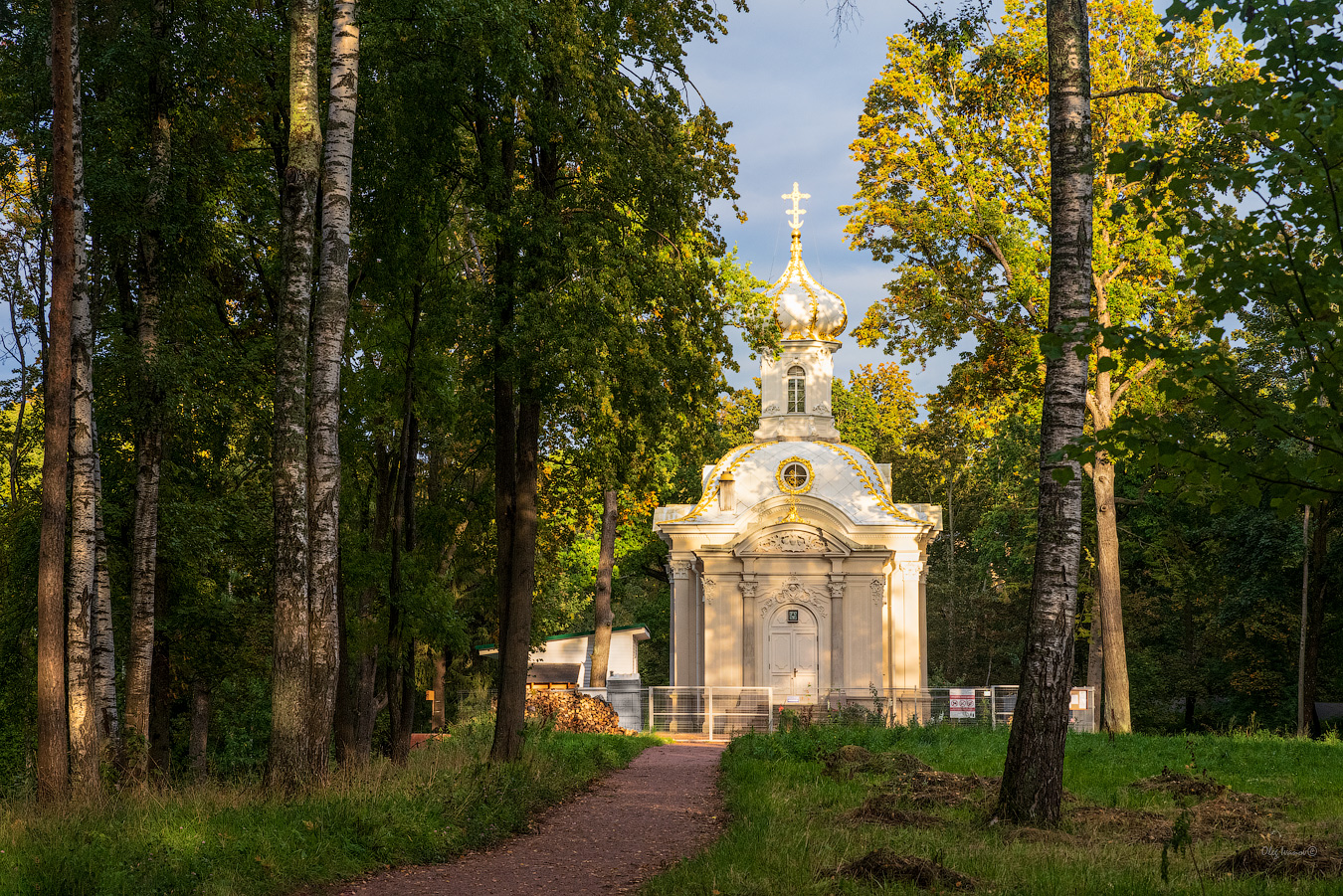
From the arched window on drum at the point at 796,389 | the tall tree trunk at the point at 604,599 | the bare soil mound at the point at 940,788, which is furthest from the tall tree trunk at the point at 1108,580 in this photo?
the arched window on drum at the point at 796,389

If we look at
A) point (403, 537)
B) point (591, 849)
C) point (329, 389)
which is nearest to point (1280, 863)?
point (591, 849)

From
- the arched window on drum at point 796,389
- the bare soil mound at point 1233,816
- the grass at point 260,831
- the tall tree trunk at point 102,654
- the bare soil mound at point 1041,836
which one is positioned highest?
the arched window on drum at point 796,389

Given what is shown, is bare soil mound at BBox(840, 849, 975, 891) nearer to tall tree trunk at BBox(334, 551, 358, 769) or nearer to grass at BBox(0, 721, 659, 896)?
grass at BBox(0, 721, 659, 896)

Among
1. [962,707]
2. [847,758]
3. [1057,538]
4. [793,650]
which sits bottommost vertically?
[962,707]

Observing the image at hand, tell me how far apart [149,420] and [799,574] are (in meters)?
19.4

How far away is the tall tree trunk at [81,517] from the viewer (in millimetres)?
11969

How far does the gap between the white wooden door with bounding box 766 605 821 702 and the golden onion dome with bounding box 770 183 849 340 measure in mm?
8622

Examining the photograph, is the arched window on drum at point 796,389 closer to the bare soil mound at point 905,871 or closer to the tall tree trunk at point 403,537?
the tall tree trunk at point 403,537

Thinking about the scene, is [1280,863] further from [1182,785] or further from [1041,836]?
[1182,785]

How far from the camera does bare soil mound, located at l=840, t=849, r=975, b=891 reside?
6746mm

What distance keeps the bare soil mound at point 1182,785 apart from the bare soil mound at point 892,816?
117 inches

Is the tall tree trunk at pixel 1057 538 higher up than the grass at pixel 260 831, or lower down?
higher up

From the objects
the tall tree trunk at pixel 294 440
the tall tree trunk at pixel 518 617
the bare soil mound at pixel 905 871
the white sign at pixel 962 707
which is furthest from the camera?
the white sign at pixel 962 707

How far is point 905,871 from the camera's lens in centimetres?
693
